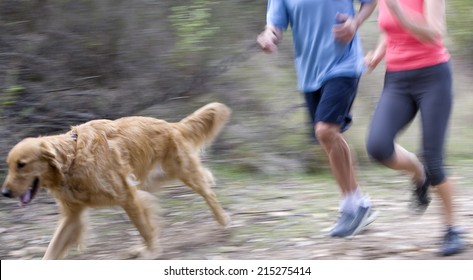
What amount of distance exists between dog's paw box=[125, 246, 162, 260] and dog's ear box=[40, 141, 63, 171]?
0.93 meters

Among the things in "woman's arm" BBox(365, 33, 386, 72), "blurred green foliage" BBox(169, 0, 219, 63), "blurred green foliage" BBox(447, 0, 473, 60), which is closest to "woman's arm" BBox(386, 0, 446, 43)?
"woman's arm" BBox(365, 33, 386, 72)

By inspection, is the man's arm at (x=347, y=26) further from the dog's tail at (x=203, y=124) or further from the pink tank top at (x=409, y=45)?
the dog's tail at (x=203, y=124)

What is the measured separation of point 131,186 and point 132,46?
2.42 m

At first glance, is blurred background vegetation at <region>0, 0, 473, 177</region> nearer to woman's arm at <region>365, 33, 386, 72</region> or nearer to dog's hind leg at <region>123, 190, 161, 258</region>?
dog's hind leg at <region>123, 190, 161, 258</region>

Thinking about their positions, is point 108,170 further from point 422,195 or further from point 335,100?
point 422,195

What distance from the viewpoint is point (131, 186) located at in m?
5.72

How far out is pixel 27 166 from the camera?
17.4 ft

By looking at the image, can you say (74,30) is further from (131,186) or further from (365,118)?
(365,118)

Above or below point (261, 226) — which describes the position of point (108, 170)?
above

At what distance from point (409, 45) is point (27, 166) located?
112 inches

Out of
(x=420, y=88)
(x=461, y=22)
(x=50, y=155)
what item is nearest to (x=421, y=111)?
(x=420, y=88)

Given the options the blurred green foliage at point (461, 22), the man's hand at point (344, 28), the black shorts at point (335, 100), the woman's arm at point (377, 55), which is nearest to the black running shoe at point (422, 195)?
the black shorts at point (335, 100)

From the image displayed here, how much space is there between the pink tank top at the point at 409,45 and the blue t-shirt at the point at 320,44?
398 mm

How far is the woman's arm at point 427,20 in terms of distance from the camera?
4.52 m
